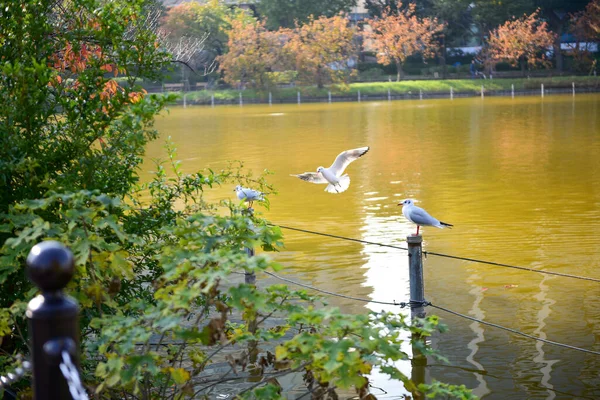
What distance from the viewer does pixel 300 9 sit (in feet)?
196

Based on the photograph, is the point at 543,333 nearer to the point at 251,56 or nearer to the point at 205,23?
the point at 251,56

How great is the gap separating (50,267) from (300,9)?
59.6 meters

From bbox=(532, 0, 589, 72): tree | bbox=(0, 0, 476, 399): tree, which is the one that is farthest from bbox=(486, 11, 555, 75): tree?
bbox=(0, 0, 476, 399): tree

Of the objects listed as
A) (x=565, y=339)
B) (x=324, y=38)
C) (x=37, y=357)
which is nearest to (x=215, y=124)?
(x=324, y=38)

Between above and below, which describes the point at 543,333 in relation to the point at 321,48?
below

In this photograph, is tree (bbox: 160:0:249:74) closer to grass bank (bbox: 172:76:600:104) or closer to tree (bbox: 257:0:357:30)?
tree (bbox: 257:0:357:30)

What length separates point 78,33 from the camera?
15.4 feet

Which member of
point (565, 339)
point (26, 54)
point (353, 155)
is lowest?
point (565, 339)

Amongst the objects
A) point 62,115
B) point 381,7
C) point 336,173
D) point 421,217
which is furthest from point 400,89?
point 62,115

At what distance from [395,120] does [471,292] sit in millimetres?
25264

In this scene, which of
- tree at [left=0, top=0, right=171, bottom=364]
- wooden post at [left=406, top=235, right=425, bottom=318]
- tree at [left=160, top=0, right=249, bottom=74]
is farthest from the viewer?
tree at [left=160, top=0, right=249, bottom=74]

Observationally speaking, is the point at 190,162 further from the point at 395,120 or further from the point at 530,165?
the point at 395,120

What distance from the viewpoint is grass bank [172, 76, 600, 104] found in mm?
50750

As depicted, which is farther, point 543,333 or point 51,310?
point 543,333
